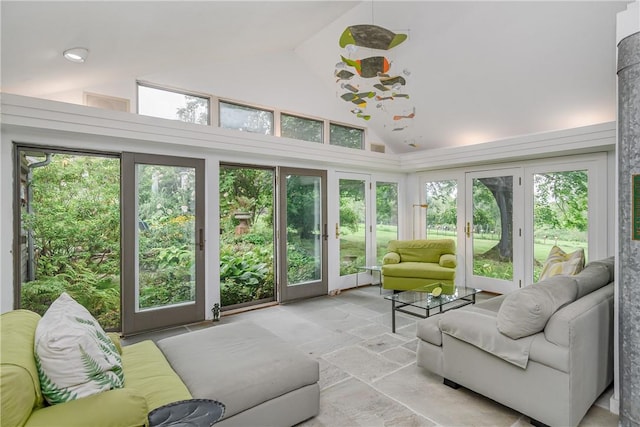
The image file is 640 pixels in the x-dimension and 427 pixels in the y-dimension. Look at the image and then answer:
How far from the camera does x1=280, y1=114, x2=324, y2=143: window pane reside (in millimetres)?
5350

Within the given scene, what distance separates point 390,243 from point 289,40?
358 centimetres

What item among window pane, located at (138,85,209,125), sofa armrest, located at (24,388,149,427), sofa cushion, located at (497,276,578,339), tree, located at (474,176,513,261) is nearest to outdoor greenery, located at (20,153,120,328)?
window pane, located at (138,85,209,125)

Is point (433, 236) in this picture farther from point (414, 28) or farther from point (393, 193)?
point (414, 28)

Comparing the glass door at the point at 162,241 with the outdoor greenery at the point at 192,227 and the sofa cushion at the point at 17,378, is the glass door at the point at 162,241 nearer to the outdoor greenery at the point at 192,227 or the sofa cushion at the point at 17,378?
the outdoor greenery at the point at 192,227

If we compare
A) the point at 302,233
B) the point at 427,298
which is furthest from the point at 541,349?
the point at 302,233

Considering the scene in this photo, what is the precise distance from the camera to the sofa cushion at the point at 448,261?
5.02 metres

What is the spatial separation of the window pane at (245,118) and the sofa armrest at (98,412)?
3.89 meters

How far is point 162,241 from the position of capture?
398 cm

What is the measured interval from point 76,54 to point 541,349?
3.94m

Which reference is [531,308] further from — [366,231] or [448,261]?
[366,231]

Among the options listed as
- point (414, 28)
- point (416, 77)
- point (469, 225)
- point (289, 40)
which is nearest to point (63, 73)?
point (289, 40)

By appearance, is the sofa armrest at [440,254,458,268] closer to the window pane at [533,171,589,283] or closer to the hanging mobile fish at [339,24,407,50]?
the window pane at [533,171,589,283]

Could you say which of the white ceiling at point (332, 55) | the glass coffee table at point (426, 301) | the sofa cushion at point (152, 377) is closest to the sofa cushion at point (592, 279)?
the glass coffee table at point (426, 301)

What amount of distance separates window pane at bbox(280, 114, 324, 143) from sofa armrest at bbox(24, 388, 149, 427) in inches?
174
